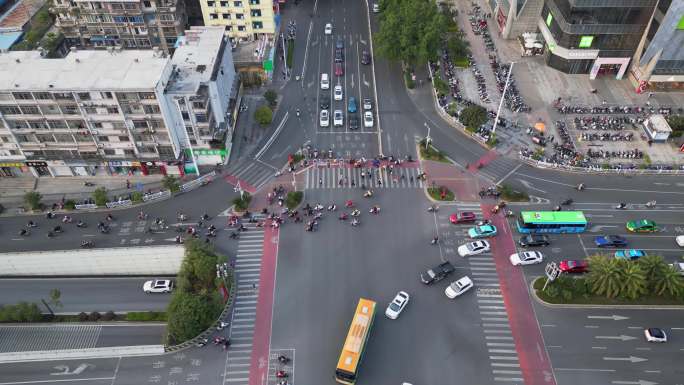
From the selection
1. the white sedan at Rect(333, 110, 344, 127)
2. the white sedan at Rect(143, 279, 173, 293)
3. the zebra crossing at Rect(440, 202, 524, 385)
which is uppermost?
the white sedan at Rect(333, 110, 344, 127)

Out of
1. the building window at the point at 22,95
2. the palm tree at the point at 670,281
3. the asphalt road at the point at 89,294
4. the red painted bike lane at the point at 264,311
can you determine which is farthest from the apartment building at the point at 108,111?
the palm tree at the point at 670,281

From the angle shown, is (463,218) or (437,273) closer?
(437,273)

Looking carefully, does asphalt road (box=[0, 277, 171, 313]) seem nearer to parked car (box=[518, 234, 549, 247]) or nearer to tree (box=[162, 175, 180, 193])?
tree (box=[162, 175, 180, 193])

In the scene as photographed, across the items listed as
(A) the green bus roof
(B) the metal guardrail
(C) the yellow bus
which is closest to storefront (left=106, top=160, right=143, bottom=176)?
(C) the yellow bus

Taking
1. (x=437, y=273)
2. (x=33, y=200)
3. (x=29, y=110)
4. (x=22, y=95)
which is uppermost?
(x=22, y=95)

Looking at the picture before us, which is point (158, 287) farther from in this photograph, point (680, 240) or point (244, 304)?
point (680, 240)

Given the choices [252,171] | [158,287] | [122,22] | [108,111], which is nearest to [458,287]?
[252,171]

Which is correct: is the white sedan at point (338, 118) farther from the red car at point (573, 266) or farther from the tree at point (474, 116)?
the red car at point (573, 266)
